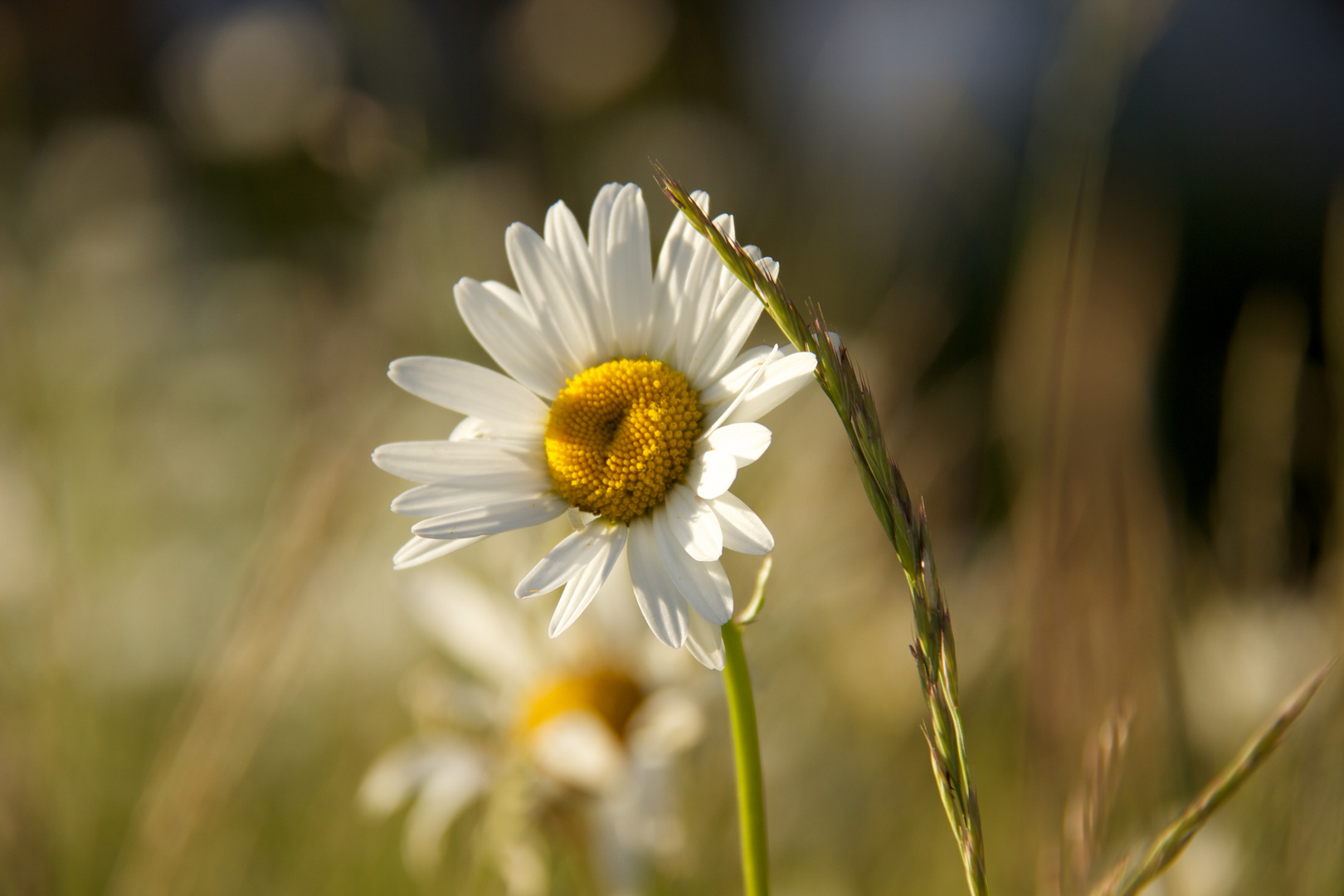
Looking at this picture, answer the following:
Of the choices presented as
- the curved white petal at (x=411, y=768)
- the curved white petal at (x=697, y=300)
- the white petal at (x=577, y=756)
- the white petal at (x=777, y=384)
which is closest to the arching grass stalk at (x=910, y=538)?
the white petal at (x=777, y=384)

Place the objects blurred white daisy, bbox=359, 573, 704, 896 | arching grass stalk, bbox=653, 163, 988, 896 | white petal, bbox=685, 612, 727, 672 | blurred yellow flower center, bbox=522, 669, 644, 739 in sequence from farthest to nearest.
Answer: blurred yellow flower center, bbox=522, 669, 644, 739
blurred white daisy, bbox=359, 573, 704, 896
white petal, bbox=685, 612, 727, 672
arching grass stalk, bbox=653, 163, 988, 896

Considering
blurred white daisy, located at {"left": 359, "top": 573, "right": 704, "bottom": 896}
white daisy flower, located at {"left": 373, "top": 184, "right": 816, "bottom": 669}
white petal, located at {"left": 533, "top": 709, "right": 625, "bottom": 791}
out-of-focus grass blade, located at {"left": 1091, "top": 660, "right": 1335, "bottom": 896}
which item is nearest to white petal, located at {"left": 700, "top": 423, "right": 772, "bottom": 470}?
white daisy flower, located at {"left": 373, "top": 184, "right": 816, "bottom": 669}

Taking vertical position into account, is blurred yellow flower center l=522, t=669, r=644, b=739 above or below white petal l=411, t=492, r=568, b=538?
below

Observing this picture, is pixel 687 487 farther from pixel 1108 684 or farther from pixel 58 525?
pixel 58 525

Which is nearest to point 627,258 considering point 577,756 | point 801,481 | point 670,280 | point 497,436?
point 670,280

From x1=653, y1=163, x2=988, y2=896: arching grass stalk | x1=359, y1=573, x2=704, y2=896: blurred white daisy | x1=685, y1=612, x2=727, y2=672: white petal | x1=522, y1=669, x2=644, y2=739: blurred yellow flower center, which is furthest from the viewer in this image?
x1=522, y1=669, x2=644, y2=739: blurred yellow flower center

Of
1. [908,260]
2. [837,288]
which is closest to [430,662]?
[837,288]

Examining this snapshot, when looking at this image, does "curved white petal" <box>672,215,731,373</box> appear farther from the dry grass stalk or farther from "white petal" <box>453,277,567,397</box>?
the dry grass stalk
